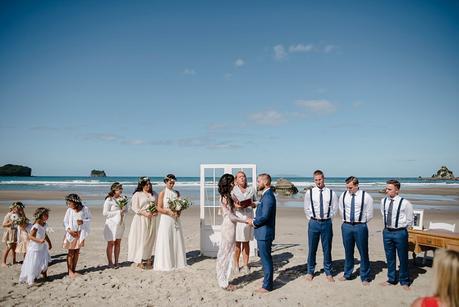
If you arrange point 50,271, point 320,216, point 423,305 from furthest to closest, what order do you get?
point 50,271, point 320,216, point 423,305

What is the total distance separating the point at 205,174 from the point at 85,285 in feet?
11.8

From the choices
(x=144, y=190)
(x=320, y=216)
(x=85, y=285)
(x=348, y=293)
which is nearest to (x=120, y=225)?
(x=144, y=190)

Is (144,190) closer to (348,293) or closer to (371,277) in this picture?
(348,293)

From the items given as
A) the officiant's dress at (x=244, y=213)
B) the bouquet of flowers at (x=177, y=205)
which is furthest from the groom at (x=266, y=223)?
the bouquet of flowers at (x=177, y=205)

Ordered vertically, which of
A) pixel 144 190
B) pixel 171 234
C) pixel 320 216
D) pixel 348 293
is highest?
pixel 144 190

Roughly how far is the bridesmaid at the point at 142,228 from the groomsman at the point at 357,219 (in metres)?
4.07

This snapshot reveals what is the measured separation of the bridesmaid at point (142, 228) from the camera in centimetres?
727

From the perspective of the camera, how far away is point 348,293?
19.2ft

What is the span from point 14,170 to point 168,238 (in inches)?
3622

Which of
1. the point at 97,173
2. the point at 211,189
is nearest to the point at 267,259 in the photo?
the point at 211,189

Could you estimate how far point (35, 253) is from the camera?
620 cm

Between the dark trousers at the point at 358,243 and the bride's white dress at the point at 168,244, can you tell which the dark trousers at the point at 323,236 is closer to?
the dark trousers at the point at 358,243

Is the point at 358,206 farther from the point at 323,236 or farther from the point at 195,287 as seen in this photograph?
the point at 195,287

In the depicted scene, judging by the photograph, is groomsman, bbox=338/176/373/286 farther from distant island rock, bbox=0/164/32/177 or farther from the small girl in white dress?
distant island rock, bbox=0/164/32/177
